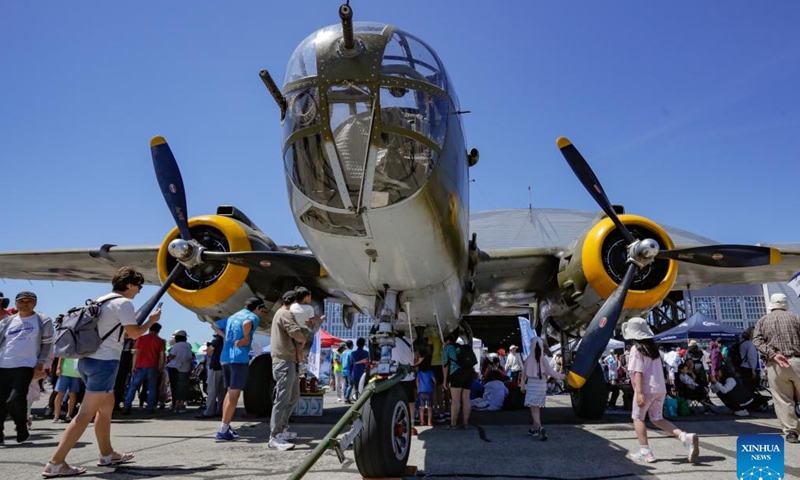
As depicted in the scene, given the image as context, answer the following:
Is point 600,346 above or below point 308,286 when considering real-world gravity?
below

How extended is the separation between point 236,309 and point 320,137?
16.3ft

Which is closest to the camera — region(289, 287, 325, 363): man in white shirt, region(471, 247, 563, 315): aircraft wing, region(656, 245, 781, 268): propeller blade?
region(289, 287, 325, 363): man in white shirt

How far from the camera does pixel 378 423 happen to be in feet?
12.4

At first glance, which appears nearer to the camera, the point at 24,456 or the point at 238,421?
the point at 24,456

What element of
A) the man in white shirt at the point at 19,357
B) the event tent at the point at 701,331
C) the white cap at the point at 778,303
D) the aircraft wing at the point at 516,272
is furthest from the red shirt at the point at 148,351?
the event tent at the point at 701,331

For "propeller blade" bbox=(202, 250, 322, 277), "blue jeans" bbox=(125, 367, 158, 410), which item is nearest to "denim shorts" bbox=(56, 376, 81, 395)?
"blue jeans" bbox=(125, 367, 158, 410)

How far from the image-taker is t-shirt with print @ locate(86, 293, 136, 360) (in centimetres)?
432

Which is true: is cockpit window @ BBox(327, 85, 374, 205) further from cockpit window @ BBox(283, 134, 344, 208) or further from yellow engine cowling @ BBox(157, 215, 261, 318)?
yellow engine cowling @ BBox(157, 215, 261, 318)

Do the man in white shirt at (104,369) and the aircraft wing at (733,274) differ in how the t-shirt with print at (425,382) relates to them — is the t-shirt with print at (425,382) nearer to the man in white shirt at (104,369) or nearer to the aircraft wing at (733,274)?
the man in white shirt at (104,369)

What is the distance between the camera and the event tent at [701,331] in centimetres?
1989

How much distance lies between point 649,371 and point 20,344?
7094 millimetres

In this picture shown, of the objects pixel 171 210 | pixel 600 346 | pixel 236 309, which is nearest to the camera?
pixel 600 346

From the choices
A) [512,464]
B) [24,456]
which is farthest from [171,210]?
[512,464]

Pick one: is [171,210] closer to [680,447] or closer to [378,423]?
[378,423]
